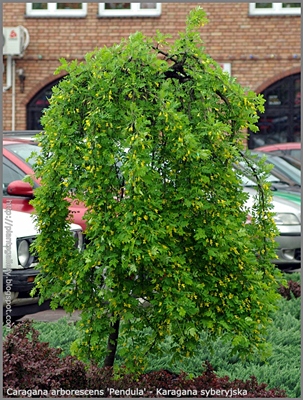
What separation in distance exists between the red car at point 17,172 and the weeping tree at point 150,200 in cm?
231

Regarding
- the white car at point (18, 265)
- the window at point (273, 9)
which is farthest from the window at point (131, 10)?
the white car at point (18, 265)

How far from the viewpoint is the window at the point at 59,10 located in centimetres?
1967

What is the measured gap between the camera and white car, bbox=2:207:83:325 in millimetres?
6402

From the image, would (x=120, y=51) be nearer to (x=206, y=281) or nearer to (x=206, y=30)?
(x=206, y=281)

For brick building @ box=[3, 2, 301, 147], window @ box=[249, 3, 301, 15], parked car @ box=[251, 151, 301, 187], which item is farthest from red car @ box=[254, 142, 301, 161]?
window @ box=[249, 3, 301, 15]

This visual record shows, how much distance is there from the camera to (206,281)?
183 inches

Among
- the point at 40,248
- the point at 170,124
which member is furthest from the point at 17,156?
the point at 170,124

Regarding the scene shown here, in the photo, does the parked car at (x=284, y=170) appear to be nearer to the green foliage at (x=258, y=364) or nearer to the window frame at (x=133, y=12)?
the green foliage at (x=258, y=364)

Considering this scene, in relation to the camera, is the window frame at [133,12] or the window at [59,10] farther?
the window at [59,10]

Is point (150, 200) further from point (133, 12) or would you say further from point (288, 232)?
point (133, 12)

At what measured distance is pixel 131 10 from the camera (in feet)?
64.4

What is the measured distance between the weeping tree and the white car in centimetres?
164

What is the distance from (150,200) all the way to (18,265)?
2533mm

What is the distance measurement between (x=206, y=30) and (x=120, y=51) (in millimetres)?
15455
